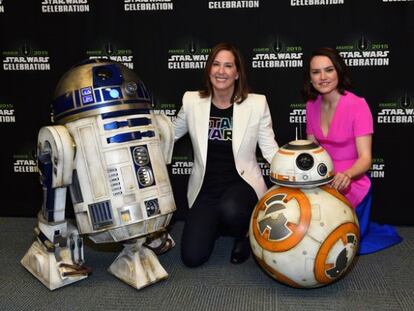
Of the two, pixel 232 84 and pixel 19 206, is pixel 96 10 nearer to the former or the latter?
pixel 232 84

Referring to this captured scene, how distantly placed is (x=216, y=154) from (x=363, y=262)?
3.38 ft

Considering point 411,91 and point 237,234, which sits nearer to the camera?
point 237,234

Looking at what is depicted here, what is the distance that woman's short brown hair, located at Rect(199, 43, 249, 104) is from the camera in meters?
2.48

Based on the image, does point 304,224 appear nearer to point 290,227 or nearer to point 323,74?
point 290,227

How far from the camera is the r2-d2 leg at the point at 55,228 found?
2.11 m

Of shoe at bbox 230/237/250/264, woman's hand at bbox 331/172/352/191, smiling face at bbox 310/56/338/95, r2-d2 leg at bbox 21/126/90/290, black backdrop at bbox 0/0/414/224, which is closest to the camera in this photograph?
r2-d2 leg at bbox 21/126/90/290

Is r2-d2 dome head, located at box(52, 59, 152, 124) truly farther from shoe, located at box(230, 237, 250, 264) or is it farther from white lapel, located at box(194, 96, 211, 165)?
shoe, located at box(230, 237, 250, 264)

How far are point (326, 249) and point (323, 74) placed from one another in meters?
0.98

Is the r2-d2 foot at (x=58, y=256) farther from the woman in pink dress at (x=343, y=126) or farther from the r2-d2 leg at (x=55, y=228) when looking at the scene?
the woman in pink dress at (x=343, y=126)

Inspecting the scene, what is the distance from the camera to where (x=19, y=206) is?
11.1 feet

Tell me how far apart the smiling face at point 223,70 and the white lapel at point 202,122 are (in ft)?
0.46

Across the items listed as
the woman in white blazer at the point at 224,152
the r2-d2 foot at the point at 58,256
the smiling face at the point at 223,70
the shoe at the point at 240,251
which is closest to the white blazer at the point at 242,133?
the woman in white blazer at the point at 224,152

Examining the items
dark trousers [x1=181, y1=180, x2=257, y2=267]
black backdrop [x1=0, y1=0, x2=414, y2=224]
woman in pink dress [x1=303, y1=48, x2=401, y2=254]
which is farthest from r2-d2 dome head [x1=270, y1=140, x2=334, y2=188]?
black backdrop [x1=0, y1=0, x2=414, y2=224]

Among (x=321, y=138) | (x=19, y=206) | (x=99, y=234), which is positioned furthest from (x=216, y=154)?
(x=19, y=206)
